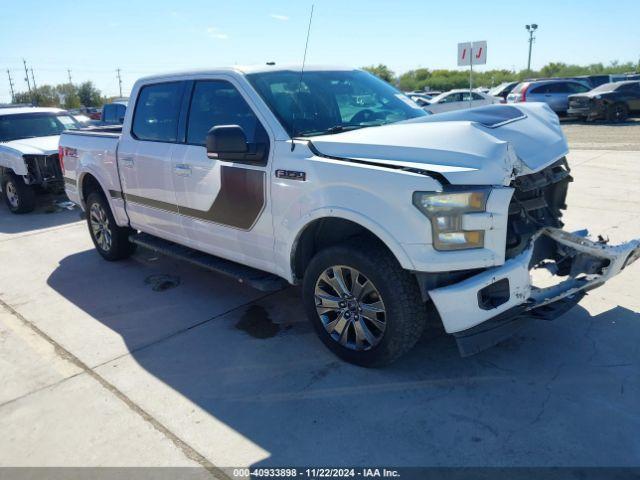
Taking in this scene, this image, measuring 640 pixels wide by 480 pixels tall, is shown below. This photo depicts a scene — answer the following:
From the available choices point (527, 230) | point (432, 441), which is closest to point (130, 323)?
point (432, 441)

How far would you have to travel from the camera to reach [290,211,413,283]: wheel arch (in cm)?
317

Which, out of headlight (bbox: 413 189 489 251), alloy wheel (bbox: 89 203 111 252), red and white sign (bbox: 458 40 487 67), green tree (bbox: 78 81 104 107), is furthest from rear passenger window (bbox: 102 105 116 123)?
green tree (bbox: 78 81 104 107)

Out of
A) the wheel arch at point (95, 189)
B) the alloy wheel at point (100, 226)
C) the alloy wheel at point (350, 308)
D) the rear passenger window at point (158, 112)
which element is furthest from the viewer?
the alloy wheel at point (100, 226)

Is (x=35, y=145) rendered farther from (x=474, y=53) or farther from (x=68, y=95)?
(x=68, y=95)

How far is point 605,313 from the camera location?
13.6 ft

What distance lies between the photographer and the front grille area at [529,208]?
3249mm

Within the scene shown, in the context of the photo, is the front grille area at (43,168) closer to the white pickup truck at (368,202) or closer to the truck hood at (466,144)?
the white pickup truck at (368,202)

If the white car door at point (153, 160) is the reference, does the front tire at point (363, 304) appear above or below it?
below

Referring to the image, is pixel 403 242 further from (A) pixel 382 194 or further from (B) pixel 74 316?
(B) pixel 74 316

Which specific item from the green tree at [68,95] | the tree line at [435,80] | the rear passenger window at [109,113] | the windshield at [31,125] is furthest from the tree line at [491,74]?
the windshield at [31,125]

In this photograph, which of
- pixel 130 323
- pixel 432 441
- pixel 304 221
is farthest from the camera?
pixel 130 323

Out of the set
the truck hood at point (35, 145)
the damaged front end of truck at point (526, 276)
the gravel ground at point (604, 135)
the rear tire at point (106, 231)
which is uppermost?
the truck hood at point (35, 145)

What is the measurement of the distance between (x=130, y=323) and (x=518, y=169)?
3321 mm

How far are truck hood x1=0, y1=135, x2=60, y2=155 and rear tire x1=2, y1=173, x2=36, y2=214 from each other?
521 millimetres
